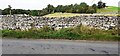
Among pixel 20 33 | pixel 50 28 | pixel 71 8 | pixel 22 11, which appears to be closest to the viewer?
pixel 20 33

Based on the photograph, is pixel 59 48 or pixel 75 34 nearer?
pixel 59 48

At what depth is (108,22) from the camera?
76.6ft

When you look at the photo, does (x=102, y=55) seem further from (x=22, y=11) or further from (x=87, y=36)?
(x=22, y=11)

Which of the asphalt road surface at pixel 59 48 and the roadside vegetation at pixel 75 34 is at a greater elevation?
the roadside vegetation at pixel 75 34

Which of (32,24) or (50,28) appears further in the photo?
(32,24)

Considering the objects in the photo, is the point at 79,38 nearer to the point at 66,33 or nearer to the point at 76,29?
the point at 66,33

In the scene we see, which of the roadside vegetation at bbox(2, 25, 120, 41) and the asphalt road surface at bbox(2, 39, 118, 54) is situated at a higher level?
the roadside vegetation at bbox(2, 25, 120, 41)

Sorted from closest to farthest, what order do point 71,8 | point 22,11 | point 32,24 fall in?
point 32,24 < point 22,11 < point 71,8

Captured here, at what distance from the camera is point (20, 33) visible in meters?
18.8

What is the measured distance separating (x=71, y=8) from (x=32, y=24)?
13.2m

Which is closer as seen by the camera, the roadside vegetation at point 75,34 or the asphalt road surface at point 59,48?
the asphalt road surface at point 59,48

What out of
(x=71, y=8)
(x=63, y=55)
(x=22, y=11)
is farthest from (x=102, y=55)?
(x=71, y=8)

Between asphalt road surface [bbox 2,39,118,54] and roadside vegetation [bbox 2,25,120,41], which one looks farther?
roadside vegetation [bbox 2,25,120,41]

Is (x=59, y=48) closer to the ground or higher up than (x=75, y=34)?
closer to the ground
